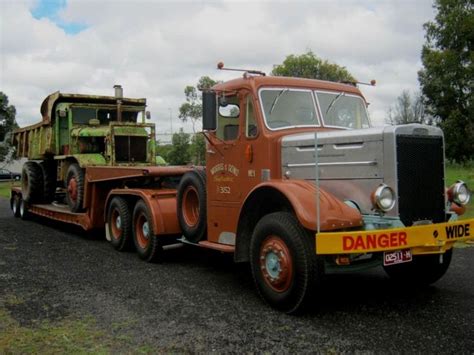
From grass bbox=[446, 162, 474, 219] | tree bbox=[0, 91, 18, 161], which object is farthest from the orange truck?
tree bbox=[0, 91, 18, 161]

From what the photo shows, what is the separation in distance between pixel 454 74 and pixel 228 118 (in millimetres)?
11731

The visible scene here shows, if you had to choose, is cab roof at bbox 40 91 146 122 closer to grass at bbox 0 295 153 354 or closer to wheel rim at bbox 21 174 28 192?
wheel rim at bbox 21 174 28 192

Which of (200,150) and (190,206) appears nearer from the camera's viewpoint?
(190,206)

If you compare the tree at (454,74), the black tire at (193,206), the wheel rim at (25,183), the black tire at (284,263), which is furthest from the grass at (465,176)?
the wheel rim at (25,183)

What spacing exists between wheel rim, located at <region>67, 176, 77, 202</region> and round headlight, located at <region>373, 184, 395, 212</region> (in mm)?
7497

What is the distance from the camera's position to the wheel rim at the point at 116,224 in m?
9.10

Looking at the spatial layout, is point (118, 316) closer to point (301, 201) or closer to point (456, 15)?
point (301, 201)

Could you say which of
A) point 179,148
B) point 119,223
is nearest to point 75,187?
point 119,223

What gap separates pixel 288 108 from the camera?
6379 millimetres

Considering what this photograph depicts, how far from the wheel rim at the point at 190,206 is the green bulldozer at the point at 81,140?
375 centimetres

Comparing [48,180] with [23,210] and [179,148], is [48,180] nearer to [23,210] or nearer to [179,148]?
[23,210]

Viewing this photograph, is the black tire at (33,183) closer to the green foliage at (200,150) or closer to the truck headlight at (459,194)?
the green foliage at (200,150)

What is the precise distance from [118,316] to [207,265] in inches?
107

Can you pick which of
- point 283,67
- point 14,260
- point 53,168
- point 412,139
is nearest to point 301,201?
point 412,139
